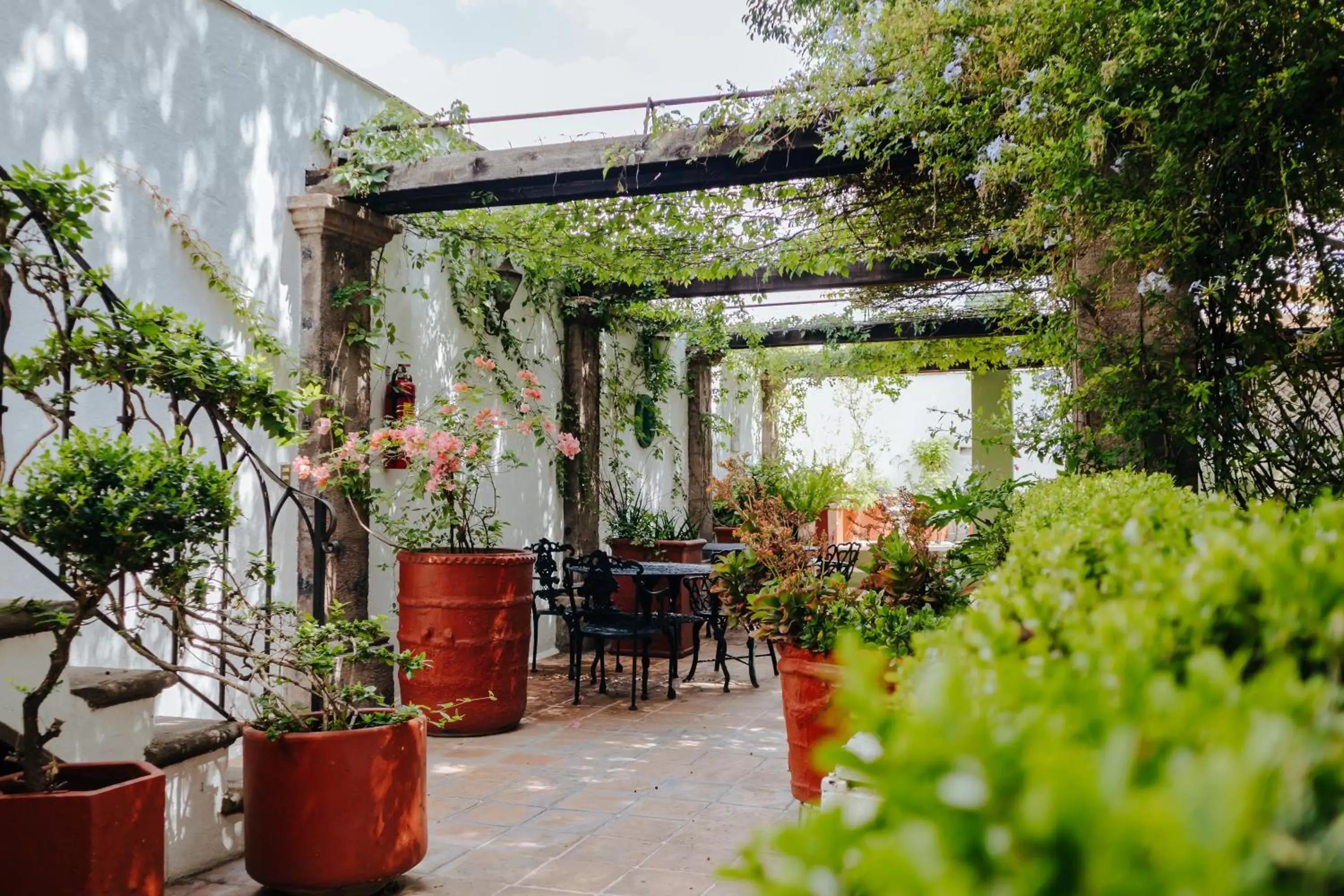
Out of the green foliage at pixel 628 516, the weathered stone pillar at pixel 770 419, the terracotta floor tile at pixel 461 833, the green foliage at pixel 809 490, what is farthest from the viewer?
the weathered stone pillar at pixel 770 419

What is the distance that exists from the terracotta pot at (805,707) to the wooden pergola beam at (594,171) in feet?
7.18

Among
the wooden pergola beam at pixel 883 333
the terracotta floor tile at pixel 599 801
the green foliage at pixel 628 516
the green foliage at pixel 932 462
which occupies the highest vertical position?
the wooden pergola beam at pixel 883 333

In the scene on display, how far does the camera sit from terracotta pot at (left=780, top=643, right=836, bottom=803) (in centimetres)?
358

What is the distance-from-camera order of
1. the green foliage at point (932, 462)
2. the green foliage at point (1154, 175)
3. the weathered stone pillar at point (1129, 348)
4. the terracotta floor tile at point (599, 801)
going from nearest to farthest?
the green foliage at point (1154, 175) → the weathered stone pillar at point (1129, 348) → the terracotta floor tile at point (599, 801) → the green foliage at point (932, 462)

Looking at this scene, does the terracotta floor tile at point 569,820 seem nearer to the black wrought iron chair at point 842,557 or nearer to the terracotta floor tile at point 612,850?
the terracotta floor tile at point 612,850

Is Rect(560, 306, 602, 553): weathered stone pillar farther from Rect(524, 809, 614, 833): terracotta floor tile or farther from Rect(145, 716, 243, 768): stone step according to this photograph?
Rect(145, 716, 243, 768): stone step

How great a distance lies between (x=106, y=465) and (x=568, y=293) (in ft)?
18.4

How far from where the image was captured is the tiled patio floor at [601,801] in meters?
3.29

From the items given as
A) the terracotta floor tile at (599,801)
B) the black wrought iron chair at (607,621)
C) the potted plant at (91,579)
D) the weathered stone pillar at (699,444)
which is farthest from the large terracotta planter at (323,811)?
the weathered stone pillar at (699,444)

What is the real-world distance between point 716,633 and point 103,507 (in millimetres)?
4861

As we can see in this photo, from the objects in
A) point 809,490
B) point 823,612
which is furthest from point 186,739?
point 809,490

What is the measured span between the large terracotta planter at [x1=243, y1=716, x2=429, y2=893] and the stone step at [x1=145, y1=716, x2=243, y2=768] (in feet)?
0.88

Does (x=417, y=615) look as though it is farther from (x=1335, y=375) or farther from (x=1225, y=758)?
(x=1225, y=758)

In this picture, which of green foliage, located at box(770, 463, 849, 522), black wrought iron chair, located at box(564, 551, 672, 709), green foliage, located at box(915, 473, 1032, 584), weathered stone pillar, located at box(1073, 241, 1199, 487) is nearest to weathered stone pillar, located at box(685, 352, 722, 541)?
green foliage, located at box(770, 463, 849, 522)
